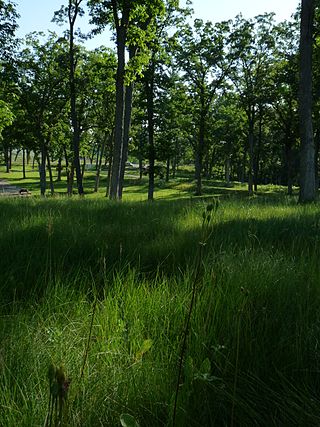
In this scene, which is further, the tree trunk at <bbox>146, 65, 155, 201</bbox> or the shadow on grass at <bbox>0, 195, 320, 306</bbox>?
the tree trunk at <bbox>146, 65, 155, 201</bbox>

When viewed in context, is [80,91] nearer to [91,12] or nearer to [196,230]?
[91,12]

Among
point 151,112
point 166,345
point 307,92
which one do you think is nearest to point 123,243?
point 166,345

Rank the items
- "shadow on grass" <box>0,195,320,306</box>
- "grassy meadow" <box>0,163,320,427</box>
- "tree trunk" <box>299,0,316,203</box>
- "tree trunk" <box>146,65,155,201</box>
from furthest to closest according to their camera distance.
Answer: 1. "tree trunk" <box>146,65,155,201</box>
2. "tree trunk" <box>299,0,316,203</box>
3. "shadow on grass" <box>0,195,320,306</box>
4. "grassy meadow" <box>0,163,320,427</box>

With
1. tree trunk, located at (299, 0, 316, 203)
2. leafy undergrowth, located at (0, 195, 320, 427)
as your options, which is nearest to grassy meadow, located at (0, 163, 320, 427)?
leafy undergrowth, located at (0, 195, 320, 427)

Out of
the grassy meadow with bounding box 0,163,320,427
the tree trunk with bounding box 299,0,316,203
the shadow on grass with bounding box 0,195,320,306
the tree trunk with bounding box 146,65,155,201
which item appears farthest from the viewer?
the tree trunk with bounding box 146,65,155,201

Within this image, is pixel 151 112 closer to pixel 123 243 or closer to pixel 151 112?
pixel 151 112

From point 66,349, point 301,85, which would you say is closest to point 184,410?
point 66,349

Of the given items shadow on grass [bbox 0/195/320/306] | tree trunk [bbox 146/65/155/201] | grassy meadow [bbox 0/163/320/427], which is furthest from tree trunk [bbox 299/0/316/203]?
tree trunk [bbox 146/65/155/201]

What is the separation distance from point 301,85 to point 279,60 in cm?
2829

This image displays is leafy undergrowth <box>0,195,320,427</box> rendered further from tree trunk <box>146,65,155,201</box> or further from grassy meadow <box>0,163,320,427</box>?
tree trunk <box>146,65,155,201</box>

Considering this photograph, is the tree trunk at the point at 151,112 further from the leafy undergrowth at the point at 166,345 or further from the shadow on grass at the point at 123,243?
the leafy undergrowth at the point at 166,345

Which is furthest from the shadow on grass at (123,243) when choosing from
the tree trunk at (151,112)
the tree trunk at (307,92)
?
the tree trunk at (151,112)

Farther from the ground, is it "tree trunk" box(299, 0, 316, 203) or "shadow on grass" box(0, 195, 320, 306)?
"tree trunk" box(299, 0, 316, 203)

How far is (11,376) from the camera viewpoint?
1.62m
